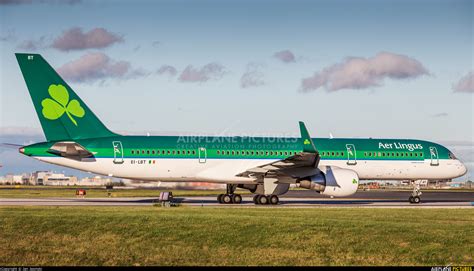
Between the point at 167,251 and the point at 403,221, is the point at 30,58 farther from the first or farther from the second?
the point at 403,221

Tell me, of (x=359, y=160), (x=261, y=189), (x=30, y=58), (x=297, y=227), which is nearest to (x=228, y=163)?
(x=261, y=189)

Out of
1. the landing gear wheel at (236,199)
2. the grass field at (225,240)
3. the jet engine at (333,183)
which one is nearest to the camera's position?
the grass field at (225,240)

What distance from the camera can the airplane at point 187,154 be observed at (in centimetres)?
3484

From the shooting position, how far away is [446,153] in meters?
43.1

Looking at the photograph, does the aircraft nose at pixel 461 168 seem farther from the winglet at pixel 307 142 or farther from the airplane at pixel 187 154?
the winglet at pixel 307 142

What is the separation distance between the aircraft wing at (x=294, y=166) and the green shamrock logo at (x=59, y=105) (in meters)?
10.3

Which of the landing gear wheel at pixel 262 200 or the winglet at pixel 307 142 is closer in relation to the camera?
the winglet at pixel 307 142

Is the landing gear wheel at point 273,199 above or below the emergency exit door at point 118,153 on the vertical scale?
below

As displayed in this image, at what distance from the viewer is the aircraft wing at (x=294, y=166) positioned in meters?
33.6

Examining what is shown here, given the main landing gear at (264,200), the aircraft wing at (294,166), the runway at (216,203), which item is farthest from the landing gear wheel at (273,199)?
the aircraft wing at (294,166)

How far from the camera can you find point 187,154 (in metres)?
36.8

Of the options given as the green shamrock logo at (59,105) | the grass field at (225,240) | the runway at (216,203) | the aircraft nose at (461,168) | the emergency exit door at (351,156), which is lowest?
the grass field at (225,240)

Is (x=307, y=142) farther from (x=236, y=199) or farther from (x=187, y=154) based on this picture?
(x=187, y=154)

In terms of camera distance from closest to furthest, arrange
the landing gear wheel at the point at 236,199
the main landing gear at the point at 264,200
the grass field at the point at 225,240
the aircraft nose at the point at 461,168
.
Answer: the grass field at the point at 225,240 → the main landing gear at the point at 264,200 → the landing gear wheel at the point at 236,199 → the aircraft nose at the point at 461,168
